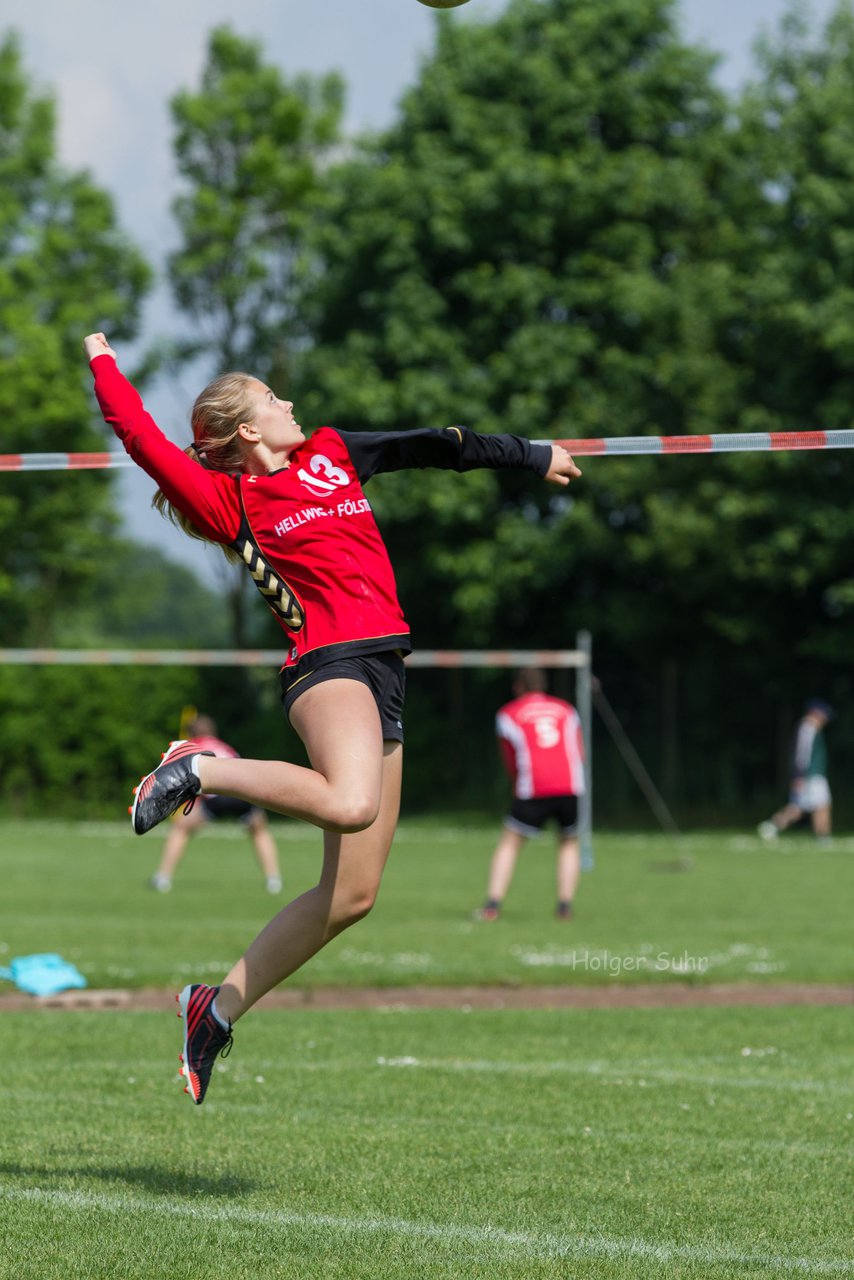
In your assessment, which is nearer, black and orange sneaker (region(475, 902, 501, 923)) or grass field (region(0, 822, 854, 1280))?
grass field (region(0, 822, 854, 1280))

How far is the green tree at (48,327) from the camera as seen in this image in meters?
41.5

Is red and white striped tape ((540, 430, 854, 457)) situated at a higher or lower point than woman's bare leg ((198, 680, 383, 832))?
higher

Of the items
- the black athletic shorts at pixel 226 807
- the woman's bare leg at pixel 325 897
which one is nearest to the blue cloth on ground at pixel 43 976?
the woman's bare leg at pixel 325 897

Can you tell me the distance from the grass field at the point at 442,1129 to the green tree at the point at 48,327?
29.6 m

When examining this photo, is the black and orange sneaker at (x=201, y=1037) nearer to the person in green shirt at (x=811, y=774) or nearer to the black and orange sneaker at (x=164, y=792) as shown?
the black and orange sneaker at (x=164, y=792)

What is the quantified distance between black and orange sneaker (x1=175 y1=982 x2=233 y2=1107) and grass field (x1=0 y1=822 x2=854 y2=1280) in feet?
1.25

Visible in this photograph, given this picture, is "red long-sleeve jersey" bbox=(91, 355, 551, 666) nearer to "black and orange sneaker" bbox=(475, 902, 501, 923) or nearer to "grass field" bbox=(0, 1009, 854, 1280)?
"grass field" bbox=(0, 1009, 854, 1280)

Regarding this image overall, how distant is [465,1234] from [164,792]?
5.09 ft

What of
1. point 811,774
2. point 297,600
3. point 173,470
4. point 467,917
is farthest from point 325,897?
point 811,774

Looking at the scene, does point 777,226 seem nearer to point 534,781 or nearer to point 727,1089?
point 534,781

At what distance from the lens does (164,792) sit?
5.11 m

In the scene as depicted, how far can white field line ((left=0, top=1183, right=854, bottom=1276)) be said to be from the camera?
465 centimetres

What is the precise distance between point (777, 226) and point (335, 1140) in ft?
93.9

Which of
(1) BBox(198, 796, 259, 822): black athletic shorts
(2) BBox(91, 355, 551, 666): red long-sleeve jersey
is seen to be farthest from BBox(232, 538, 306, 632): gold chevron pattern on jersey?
(1) BBox(198, 796, 259, 822): black athletic shorts
